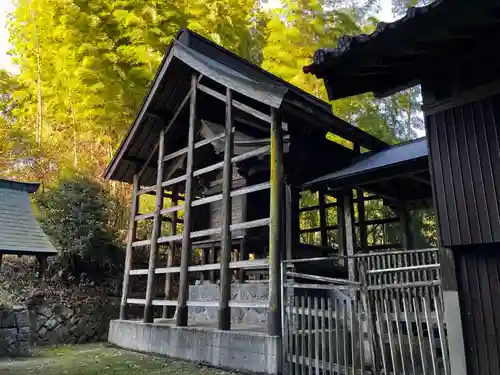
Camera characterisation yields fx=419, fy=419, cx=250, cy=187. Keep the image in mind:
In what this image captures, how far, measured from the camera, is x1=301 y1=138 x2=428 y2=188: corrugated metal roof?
7047 millimetres

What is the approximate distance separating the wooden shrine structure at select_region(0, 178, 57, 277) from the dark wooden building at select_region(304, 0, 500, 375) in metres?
6.58

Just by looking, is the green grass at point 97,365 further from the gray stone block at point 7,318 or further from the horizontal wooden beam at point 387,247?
the horizontal wooden beam at point 387,247

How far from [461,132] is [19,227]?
798cm

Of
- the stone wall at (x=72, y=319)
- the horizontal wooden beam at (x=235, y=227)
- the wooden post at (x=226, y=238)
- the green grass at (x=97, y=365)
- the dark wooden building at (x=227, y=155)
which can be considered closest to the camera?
the green grass at (x=97, y=365)

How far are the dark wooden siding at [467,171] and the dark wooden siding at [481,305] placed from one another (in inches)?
7.2

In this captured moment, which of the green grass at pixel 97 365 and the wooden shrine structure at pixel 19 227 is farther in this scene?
the wooden shrine structure at pixel 19 227

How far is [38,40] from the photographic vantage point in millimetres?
15430

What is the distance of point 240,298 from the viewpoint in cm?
872

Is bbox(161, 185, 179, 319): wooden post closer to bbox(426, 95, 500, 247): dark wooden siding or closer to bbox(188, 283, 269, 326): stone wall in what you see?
bbox(188, 283, 269, 326): stone wall

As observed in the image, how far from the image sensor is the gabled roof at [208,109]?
7.04 metres

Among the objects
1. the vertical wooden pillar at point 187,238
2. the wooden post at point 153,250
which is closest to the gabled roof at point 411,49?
the vertical wooden pillar at point 187,238

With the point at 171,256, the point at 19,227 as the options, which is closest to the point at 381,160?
the point at 171,256

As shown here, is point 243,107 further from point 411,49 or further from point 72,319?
point 72,319

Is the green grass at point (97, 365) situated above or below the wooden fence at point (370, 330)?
below
